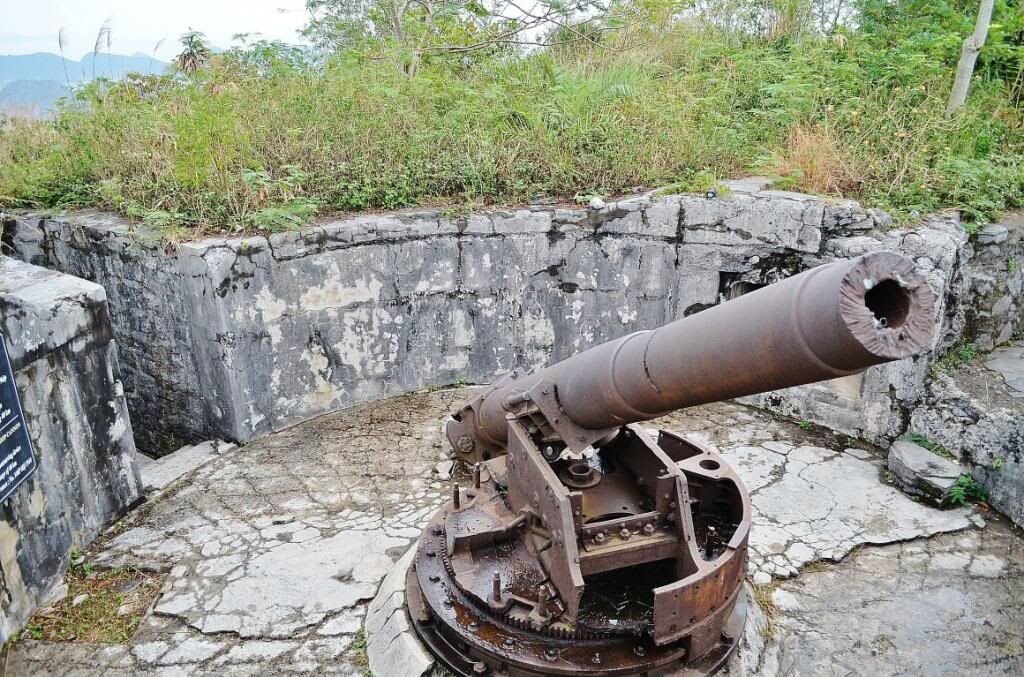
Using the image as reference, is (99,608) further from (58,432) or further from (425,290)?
(425,290)

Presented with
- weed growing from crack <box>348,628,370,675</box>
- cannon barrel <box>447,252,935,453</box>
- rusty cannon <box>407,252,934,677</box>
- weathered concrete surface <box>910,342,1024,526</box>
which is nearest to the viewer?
cannon barrel <box>447,252,935,453</box>

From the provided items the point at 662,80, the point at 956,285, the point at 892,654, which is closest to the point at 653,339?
the point at 892,654

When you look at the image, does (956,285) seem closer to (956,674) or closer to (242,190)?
(956,674)

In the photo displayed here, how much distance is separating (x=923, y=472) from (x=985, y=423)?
49 cm

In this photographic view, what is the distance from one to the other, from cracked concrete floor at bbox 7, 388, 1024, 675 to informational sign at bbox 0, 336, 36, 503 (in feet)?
2.65

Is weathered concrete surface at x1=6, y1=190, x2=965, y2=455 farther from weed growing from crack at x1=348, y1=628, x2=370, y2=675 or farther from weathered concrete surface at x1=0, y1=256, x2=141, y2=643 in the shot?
weed growing from crack at x1=348, y1=628, x2=370, y2=675

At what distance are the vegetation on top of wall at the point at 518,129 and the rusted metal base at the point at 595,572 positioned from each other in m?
3.07

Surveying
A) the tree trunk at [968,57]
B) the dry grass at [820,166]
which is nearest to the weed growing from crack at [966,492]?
the dry grass at [820,166]

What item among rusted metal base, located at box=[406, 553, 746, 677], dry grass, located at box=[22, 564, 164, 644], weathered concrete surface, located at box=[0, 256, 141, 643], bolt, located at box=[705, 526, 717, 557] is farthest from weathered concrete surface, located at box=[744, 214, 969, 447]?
weathered concrete surface, located at box=[0, 256, 141, 643]

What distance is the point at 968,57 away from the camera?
248 inches

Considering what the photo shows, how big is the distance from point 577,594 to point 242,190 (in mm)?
4111

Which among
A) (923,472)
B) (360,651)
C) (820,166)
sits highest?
(820,166)

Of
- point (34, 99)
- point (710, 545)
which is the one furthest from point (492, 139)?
point (34, 99)

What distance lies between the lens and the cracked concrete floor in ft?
11.3
